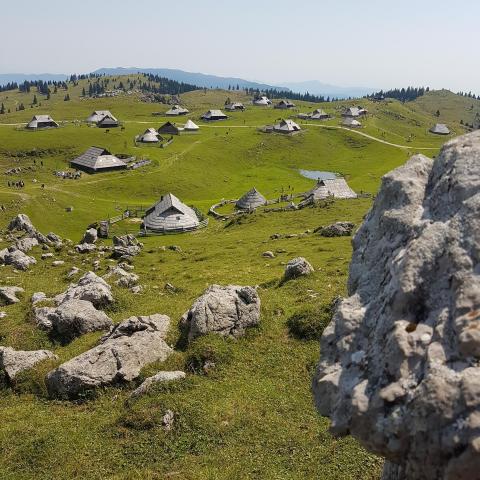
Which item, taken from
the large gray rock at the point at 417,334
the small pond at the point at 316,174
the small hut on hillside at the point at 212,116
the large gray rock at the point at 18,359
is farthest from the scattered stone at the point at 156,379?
the small hut on hillside at the point at 212,116

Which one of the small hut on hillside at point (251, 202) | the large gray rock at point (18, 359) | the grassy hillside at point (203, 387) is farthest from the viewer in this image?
the small hut on hillside at point (251, 202)

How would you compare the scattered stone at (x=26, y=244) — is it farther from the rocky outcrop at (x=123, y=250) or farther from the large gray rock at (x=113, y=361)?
the large gray rock at (x=113, y=361)

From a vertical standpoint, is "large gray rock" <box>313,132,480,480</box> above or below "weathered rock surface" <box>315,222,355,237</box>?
above

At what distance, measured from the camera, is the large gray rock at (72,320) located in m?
28.1

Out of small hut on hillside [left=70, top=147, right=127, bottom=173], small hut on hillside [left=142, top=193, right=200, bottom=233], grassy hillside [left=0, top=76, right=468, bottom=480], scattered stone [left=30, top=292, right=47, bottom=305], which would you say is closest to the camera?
grassy hillside [left=0, top=76, right=468, bottom=480]

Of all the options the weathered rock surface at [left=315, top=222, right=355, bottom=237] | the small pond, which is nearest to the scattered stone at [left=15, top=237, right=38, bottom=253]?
the weathered rock surface at [left=315, top=222, right=355, bottom=237]

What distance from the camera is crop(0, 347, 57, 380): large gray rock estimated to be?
23656mm

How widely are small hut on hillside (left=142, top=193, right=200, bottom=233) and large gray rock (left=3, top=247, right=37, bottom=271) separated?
2944 cm

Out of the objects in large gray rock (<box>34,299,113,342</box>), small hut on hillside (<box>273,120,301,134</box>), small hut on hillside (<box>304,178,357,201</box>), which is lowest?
large gray rock (<box>34,299,113,342</box>)

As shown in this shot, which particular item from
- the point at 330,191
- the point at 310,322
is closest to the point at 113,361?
the point at 310,322

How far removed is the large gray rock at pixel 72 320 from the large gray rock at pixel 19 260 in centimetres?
1968

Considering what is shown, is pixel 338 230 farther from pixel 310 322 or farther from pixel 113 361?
pixel 113 361

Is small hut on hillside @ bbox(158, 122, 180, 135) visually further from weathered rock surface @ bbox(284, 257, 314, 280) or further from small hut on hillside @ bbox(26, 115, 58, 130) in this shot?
weathered rock surface @ bbox(284, 257, 314, 280)

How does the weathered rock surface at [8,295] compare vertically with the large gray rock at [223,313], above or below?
below
